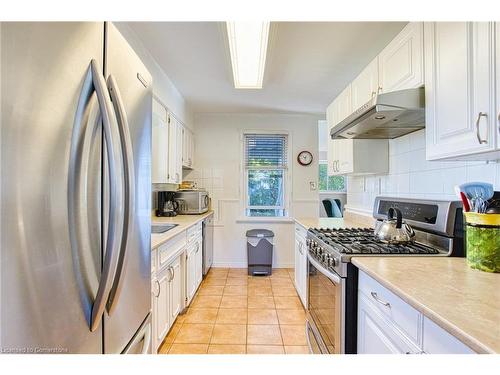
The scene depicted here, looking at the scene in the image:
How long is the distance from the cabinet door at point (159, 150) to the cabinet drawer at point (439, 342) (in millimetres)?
2268

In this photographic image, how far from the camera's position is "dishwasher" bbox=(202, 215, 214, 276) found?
147 inches

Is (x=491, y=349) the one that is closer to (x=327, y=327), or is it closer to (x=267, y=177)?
(x=327, y=327)

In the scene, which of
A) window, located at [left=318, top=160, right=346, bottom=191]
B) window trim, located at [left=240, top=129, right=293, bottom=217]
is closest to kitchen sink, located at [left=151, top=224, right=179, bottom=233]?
window trim, located at [left=240, top=129, right=293, bottom=217]

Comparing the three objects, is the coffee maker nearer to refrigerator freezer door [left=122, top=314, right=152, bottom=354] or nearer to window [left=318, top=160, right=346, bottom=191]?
refrigerator freezer door [left=122, top=314, right=152, bottom=354]

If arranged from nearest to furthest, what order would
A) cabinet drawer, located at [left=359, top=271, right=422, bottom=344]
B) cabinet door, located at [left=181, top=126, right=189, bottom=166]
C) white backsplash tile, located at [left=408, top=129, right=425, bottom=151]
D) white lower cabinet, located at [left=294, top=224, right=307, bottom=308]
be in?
cabinet drawer, located at [left=359, top=271, right=422, bottom=344] → white backsplash tile, located at [left=408, top=129, right=425, bottom=151] → white lower cabinet, located at [left=294, top=224, right=307, bottom=308] → cabinet door, located at [left=181, top=126, right=189, bottom=166]

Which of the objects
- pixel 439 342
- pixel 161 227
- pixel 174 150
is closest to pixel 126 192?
pixel 439 342

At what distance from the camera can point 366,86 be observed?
2240 mm

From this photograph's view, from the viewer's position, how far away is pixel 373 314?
3.97ft

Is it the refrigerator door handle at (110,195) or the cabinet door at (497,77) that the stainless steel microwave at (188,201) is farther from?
the cabinet door at (497,77)

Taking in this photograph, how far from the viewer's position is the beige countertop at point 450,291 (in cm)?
68

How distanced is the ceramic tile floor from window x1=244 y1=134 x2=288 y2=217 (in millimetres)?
1207
